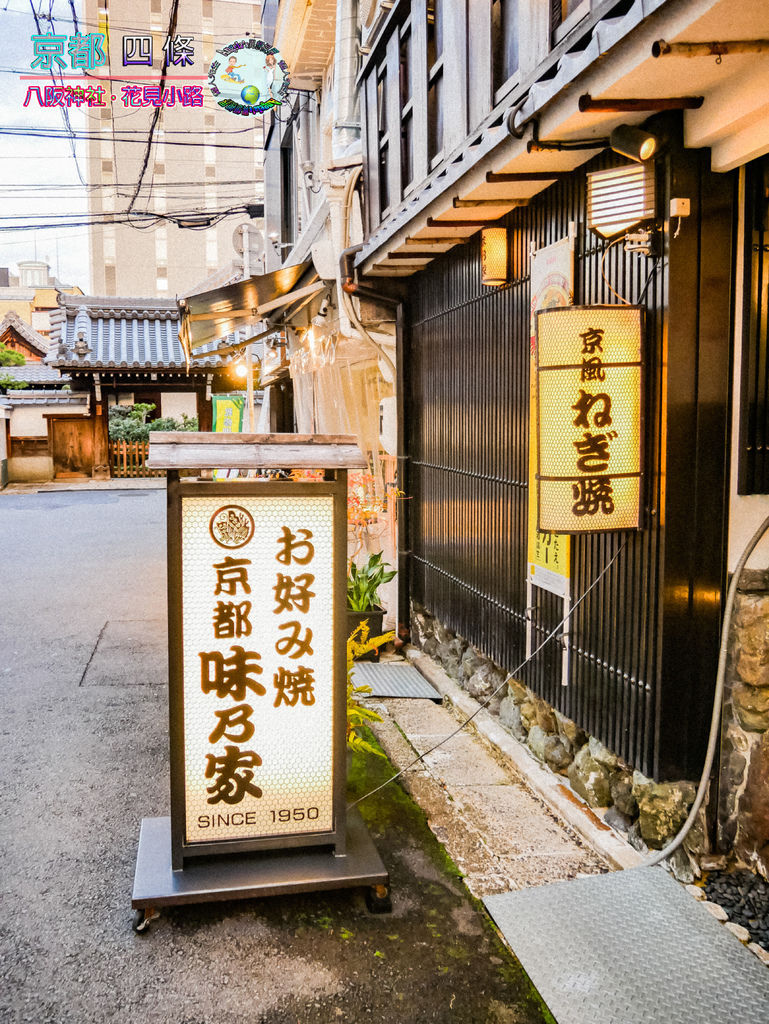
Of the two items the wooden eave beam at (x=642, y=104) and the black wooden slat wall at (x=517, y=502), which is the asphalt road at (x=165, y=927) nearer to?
the black wooden slat wall at (x=517, y=502)

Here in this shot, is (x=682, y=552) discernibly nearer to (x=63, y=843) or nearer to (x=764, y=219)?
(x=764, y=219)

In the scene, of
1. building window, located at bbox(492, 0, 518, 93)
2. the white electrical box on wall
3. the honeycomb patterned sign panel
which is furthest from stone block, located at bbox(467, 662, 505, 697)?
building window, located at bbox(492, 0, 518, 93)

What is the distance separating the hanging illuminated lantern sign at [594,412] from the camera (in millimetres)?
4824

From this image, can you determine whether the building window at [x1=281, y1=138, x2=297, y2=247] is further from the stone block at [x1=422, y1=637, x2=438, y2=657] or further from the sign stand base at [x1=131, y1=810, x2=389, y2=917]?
the sign stand base at [x1=131, y1=810, x2=389, y2=917]

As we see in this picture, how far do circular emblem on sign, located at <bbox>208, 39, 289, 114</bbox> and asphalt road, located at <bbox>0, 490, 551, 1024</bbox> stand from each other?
1185cm

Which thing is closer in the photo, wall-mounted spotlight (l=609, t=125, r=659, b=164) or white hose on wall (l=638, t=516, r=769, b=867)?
wall-mounted spotlight (l=609, t=125, r=659, b=164)

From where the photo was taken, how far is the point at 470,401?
823cm

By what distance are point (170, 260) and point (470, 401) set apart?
79977 millimetres

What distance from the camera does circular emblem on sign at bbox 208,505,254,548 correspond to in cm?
459

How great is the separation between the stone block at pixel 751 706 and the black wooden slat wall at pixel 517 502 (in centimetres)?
18

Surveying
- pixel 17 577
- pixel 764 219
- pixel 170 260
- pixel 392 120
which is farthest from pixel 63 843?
pixel 170 260

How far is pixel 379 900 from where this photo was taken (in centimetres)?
484

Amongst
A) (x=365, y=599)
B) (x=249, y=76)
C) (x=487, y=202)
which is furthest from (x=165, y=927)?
(x=249, y=76)

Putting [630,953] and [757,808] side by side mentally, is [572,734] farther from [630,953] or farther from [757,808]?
[630,953]
